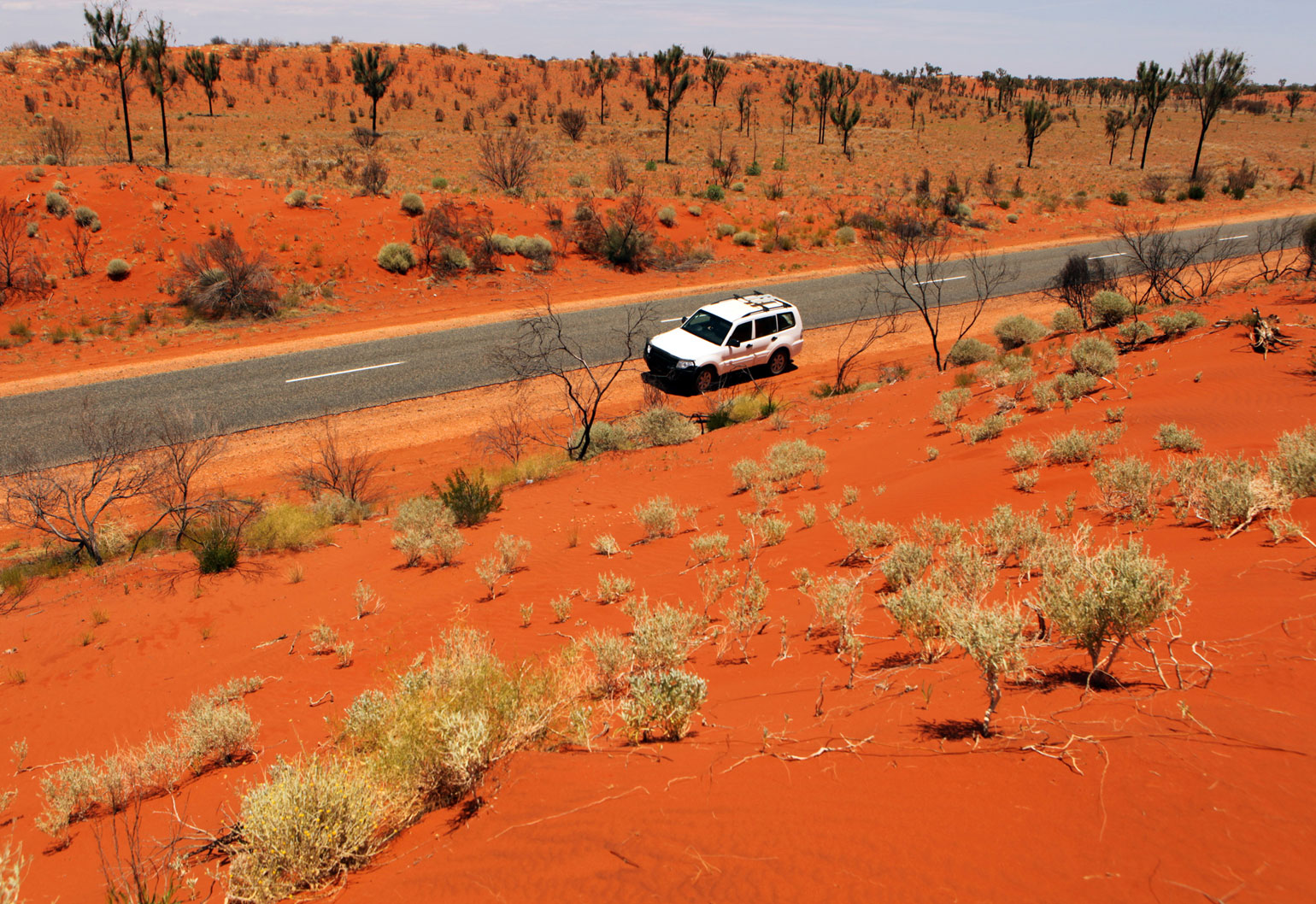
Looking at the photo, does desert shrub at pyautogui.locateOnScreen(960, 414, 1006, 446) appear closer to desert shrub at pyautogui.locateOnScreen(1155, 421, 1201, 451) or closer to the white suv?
desert shrub at pyautogui.locateOnScreen(1155, 421, 1201, 451)

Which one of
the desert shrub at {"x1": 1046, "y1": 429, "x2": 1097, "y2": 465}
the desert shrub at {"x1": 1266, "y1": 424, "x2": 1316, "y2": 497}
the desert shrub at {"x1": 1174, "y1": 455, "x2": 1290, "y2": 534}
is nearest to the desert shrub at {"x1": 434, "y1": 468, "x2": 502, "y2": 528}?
the desert shrub at {"x1": 1046, "y1": 429, "x2": 1097, "y2": 465}

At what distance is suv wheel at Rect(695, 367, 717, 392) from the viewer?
17516 mm

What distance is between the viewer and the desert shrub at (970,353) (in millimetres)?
17688

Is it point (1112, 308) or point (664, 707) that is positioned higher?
point (1112, 308)

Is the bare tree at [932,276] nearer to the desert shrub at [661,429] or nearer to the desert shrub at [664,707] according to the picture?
the desert shrub at [661,429]

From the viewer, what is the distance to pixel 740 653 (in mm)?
5934

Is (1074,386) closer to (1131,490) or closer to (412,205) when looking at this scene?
(1131,490)

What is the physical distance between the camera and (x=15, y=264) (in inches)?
884

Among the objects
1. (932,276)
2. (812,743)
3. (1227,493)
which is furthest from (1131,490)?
(932,276)

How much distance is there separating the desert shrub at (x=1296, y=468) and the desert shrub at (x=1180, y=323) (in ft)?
27.5

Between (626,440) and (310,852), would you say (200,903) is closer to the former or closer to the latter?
(310,852)

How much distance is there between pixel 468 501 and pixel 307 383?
916 centimetres

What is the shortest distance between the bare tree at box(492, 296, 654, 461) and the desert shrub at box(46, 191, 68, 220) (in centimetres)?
1634

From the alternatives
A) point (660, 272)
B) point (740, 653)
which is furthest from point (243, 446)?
point (660, 272)
